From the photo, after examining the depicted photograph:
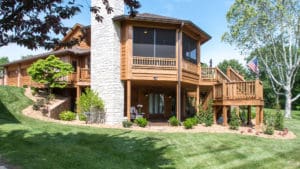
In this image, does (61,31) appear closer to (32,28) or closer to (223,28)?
(32,28)

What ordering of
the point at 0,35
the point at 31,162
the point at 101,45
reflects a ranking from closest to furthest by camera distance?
the point at 0,35 < the point at 31,162 < the point at 101,45

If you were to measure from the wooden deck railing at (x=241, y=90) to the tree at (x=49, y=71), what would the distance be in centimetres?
926

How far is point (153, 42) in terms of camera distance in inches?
671

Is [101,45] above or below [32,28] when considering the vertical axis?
above

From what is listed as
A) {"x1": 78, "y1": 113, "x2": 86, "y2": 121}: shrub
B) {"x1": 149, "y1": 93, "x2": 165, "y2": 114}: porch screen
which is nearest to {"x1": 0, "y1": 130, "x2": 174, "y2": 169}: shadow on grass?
{"x1": 78, "y1": 113, "x2": 86, "y2": 121}: shrub

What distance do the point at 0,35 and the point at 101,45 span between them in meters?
12.7

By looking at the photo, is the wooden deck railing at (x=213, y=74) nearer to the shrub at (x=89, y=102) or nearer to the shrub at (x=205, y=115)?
the shrub at (x=205, y=115)

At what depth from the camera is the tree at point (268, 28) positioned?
87.8 ft

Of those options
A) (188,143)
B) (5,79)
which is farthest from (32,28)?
(5,79)

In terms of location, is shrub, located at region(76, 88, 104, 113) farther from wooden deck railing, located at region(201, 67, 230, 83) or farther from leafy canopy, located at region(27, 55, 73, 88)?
wooden deck railing, located at region(201, 67, 230, 83)

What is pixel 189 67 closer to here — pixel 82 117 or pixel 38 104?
pixel 82 117

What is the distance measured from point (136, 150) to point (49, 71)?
1219cm

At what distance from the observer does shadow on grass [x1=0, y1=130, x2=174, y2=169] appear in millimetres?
7535

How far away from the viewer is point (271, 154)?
9.81 metres
